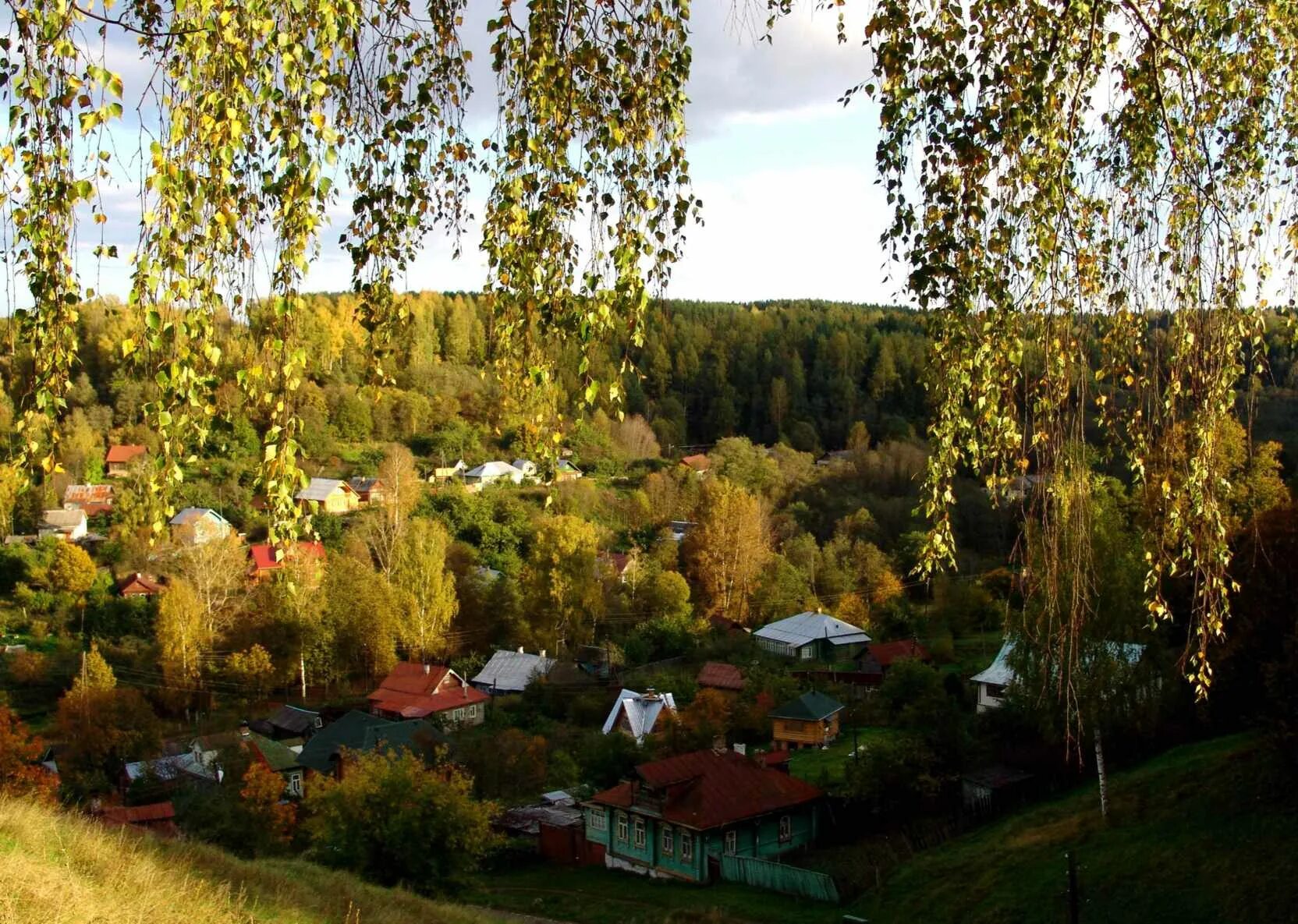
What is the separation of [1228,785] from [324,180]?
16.4 m

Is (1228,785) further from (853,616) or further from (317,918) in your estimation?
(853,616)

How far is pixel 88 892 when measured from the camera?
17.1 ft

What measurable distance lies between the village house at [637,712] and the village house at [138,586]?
607 inches

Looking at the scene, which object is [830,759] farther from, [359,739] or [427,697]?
[427,697]

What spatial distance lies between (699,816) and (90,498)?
33734mm

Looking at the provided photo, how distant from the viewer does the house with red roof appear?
2645 centimetres

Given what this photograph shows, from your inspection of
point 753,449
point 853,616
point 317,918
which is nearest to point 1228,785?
point 317,918

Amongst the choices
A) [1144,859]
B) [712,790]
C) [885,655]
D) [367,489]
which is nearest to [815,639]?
[885,655]

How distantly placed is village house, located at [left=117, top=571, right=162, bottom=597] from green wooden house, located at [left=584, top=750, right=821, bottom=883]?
61.2ft

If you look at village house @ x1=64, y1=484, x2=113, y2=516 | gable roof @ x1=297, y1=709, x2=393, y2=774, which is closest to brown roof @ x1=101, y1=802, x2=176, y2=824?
gable roof @ x1=297, y1=709, x2=393, y2=774

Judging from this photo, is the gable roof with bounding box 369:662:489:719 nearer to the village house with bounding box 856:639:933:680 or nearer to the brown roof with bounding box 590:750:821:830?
the brown roof with bounding box 590:750:821:830

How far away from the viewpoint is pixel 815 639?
3034 cm

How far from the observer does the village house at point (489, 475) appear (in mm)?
45156

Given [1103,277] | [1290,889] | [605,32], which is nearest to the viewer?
[605,32]
